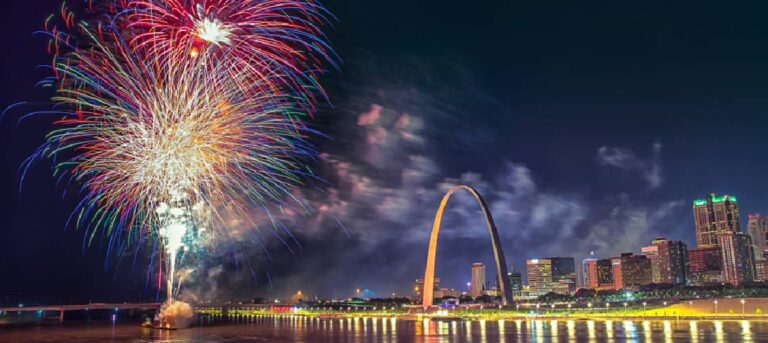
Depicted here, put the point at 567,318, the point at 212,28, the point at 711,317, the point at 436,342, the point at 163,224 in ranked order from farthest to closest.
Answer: the point at 567,318 → the point at 711,317 → the point at 163,224 → the point at 436,342 → the point at 212,28

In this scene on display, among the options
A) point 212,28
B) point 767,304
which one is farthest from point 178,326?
point 767,304

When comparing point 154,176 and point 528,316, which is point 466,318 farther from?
point 154,176

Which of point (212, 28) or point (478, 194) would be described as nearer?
point (212, 28)

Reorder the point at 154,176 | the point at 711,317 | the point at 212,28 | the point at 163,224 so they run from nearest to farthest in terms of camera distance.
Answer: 1. the point at 212,28
2. the point at 154,176
3. the point at 163,224
4. the point at 711,317

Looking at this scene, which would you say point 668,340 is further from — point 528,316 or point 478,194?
point 478,194

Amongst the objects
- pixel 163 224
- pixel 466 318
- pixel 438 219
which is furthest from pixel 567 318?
pixel 163 224

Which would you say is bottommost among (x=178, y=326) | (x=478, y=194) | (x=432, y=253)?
(x=178, y=326)

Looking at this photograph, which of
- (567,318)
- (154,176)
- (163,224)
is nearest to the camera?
(154,176)

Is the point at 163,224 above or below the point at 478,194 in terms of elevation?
below

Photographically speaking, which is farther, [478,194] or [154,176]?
[478,194]
